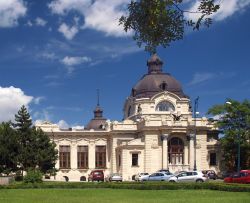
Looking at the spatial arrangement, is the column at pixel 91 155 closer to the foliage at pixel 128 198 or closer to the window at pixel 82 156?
the window at pixel 82 156

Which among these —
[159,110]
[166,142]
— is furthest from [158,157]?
[159,110]

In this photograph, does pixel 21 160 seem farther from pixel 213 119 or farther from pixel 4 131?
pixel 213 119

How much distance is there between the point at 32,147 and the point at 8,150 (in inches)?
129

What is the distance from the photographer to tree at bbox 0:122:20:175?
68.7 m

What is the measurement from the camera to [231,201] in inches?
1078

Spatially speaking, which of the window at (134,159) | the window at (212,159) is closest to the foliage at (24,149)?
the window at (134,159)

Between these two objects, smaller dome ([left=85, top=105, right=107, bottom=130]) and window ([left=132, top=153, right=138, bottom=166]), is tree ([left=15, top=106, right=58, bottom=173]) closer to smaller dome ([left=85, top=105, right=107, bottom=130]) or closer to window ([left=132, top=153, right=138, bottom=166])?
window ([left=132, top=153, right=138, bottom=166])

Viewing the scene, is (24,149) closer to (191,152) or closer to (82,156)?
(82,156)

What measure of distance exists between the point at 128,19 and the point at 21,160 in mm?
59057

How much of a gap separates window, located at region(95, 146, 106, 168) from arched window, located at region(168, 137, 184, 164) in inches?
497

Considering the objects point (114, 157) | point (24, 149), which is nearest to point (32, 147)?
point (24, 149)

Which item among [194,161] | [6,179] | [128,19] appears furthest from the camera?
[194,161]

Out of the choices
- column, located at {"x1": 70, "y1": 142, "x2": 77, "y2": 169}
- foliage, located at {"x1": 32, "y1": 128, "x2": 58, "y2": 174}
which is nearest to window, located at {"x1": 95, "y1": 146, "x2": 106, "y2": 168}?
column, located at {"x1": 70, "y1": 142, "x2": 77, "y2": 169}

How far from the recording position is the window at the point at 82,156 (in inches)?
3578
